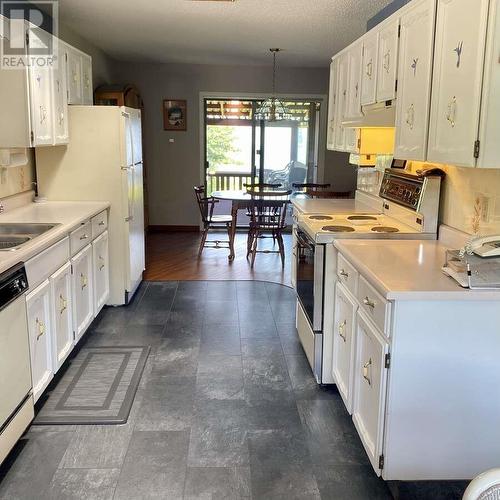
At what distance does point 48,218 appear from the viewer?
3379 millimetres

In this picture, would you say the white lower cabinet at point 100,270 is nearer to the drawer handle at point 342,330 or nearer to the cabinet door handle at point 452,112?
the drawer handle at point 342,330

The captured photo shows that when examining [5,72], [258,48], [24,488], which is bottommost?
[24,488]

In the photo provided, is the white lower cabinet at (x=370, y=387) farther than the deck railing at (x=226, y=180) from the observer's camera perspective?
No

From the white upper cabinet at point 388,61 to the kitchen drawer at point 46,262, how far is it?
1972mm

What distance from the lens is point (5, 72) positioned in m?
3.02

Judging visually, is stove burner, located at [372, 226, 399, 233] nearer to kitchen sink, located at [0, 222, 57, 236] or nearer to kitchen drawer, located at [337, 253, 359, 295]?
kitchen drawer, located at [337, 253, 359, 295]

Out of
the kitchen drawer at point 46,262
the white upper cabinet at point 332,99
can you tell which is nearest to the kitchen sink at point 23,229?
the kitchen drawer at point 46,262

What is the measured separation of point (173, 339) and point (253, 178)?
4875 millimetres

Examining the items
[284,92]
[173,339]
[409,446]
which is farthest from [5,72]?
[284,92]

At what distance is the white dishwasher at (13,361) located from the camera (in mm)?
2150

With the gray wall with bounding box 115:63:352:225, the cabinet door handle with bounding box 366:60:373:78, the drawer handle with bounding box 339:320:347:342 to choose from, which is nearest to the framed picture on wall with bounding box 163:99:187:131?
the gray wall with bounding box 115:63:352:225

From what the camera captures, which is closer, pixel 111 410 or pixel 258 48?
pixel 111 410

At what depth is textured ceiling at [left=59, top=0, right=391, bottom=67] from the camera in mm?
4156

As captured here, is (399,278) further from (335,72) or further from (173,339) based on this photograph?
(335,72)
